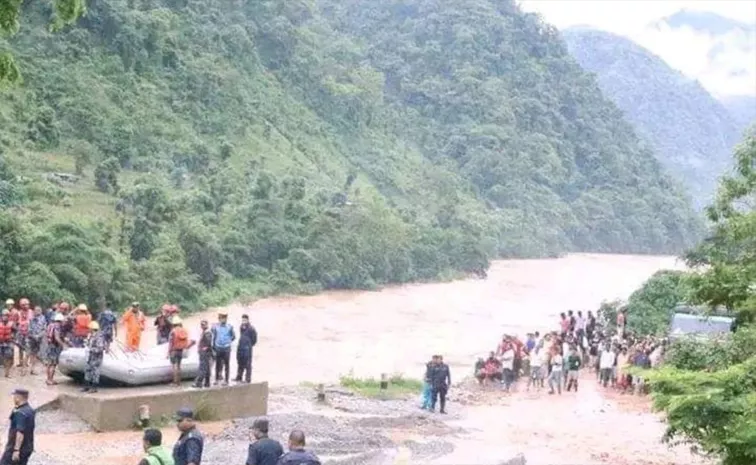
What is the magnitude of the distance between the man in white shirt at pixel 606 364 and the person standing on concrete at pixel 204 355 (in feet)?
40.0

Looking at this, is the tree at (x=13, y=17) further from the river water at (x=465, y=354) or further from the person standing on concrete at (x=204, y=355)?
the person standing on concrete at (x=204, y=355)

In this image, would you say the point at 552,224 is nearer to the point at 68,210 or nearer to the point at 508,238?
the point at 508,238

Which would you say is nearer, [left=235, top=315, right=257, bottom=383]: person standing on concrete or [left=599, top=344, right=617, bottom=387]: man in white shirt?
[left=235, top=315, right=257, bottom=383]: person standing on concrete

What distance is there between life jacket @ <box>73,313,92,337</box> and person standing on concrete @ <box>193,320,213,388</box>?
84.7 inches

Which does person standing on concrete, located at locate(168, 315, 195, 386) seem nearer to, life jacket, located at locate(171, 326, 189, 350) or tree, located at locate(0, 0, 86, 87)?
life jacket, located at locate(171, 326, 189, 350)

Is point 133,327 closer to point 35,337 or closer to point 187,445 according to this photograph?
point 35,337

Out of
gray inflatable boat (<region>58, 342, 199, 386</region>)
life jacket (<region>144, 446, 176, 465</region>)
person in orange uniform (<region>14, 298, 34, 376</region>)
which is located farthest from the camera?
person in orange uniform (<region>14, 298, 34, 376</region>)

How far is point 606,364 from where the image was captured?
24.3 meters

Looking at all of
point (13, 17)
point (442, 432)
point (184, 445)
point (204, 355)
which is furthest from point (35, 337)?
point (13, 17)

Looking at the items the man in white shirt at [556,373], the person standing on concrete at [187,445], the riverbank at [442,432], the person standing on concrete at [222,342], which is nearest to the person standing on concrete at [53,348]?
the riverbank at [442,432]

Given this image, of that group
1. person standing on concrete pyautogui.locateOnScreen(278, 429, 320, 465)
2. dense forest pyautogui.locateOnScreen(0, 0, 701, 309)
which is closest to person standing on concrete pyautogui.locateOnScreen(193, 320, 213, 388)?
dense forest pyautogui.locateOnScreen(0, 0, 701, 309)

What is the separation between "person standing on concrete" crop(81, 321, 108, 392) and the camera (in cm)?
1448

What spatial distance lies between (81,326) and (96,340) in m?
1.78

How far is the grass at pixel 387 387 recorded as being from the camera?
22094mm
